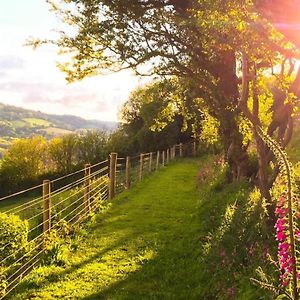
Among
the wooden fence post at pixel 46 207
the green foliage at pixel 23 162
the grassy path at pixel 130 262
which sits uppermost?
the wooden fence post at pixel 46 207

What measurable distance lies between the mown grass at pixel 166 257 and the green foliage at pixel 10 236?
1.62 meters

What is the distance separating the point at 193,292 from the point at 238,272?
107 cm

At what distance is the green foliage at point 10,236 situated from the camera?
1149 cm

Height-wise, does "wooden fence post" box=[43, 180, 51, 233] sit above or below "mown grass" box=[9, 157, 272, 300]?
above

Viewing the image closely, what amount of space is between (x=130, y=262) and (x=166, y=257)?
97 centimetres

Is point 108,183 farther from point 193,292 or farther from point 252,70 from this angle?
point 193,292

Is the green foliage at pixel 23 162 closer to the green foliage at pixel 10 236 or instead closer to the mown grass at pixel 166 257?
the mown grass at pixel 166 257

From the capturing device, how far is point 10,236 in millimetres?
11664

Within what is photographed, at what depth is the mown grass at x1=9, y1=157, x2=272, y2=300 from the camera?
8445 millimetres

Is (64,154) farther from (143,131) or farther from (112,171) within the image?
(112,171)

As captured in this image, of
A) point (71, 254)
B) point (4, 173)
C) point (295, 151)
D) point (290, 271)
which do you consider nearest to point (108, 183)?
point (71, 254)

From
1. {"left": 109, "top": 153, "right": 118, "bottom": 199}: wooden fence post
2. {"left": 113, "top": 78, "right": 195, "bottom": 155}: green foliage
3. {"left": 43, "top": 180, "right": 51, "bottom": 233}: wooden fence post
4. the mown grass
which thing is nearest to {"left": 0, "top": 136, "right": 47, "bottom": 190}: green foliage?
{"left": 113, "top": 78, "right": 195, "bottom": 155}: green foliage

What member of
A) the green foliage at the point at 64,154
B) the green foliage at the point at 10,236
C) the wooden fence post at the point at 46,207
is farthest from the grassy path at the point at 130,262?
the green foliage at the point at 64,154

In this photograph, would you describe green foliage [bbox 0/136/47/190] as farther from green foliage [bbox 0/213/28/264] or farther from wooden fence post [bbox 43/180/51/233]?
wooden fence post [bbox 43/180/51/233]
